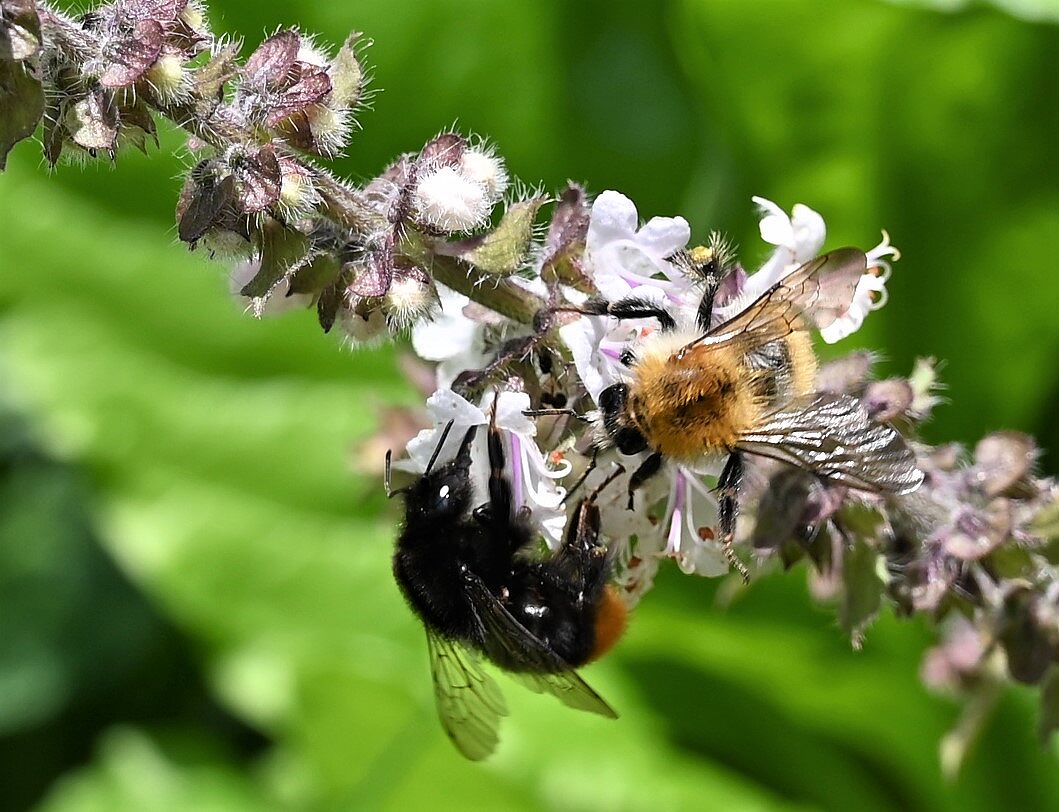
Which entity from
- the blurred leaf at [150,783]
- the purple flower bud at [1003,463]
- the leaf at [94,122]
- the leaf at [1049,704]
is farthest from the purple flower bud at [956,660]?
the blurred leaf at [150,783]

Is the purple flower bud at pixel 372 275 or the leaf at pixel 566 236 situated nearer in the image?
the purple flower bud at pixel 372 275

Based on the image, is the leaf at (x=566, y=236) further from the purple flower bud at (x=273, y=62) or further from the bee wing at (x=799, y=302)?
the purple flower bud at (x=273, y=62)

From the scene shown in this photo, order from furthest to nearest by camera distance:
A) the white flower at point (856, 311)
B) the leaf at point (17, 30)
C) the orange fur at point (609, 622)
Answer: the orange fur at point (609, 622) < the white flower at point (856, 311) < the leaf at point (17, 30)

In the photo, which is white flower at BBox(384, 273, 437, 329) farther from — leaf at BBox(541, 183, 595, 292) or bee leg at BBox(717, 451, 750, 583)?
bee leg at BBox(717, 451, 750, 583)

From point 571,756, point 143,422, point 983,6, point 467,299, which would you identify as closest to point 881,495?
point 467,299

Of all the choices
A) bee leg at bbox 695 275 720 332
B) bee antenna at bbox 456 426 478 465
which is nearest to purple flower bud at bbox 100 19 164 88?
bee antenna at bbox 456 426 478 465

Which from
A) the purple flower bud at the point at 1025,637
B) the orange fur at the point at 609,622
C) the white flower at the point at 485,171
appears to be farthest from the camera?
the orange fur at the point at 609,622
